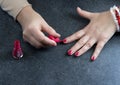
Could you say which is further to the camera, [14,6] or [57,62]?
[14,6]

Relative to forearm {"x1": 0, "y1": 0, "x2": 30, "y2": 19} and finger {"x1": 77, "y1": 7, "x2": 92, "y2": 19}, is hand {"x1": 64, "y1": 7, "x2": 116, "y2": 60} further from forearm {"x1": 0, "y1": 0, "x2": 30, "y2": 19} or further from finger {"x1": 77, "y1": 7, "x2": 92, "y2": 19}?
forearm {"x1": 0, "y1": 0, "x2": 30, "y2": 19}

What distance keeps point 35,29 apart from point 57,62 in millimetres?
127

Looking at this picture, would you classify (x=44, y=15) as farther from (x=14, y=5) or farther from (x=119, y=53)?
(x=119, y=53)

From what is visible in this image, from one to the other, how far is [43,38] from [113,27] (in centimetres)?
26

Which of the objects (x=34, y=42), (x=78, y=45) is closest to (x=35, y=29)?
(x=34, y=42)

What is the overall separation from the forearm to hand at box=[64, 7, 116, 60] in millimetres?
201

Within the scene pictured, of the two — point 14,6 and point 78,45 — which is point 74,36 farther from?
point 14,6

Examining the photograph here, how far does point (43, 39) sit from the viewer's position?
762 mm

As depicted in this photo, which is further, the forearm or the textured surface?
the forearm

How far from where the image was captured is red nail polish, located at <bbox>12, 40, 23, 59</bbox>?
0.76 meters

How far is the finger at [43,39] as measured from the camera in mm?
757

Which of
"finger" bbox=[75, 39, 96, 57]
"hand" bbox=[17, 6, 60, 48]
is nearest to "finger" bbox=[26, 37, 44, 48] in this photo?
"hand" bbox=[17, 6, 60, 48]

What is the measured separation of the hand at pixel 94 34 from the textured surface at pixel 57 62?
0.06ft

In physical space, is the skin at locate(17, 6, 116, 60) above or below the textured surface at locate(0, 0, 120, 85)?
above
